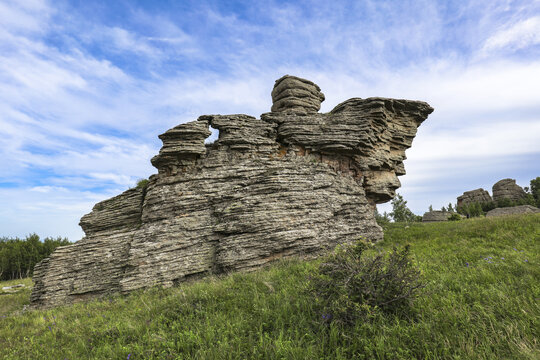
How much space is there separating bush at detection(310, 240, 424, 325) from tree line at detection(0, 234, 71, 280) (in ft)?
196

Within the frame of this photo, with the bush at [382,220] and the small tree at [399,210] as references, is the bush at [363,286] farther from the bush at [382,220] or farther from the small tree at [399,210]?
the small tree at [399,210]

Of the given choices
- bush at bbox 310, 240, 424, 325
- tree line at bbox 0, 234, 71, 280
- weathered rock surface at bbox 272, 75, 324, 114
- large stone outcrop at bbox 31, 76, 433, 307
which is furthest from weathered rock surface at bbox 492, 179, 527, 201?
tree line at bbox 0, 234, 71, 280

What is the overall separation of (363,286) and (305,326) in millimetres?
1736

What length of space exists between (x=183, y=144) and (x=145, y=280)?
872 centimetres

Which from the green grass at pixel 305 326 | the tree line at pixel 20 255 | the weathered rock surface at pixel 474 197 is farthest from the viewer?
the weathered rock surface at pixel 474 197

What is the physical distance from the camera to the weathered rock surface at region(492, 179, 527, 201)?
65.4 m

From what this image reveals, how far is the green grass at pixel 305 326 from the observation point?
460 centimetres

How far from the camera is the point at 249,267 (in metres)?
14.1

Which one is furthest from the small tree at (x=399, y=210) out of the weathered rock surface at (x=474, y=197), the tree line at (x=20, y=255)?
the tree line at (x=20, y=255)

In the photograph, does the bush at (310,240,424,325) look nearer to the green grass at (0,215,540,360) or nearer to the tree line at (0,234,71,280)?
the green grass at (0,215,540,360)

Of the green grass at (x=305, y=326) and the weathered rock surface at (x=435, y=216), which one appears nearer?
the green grass at (x=305, y=326)

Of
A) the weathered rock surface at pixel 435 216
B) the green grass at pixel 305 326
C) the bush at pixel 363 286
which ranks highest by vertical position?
the bush at pixel 363 286

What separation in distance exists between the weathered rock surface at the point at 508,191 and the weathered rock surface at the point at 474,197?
202 centimetres

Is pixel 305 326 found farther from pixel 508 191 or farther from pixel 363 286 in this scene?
pixel 508 191
